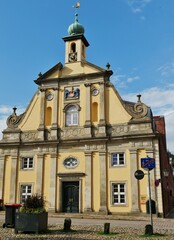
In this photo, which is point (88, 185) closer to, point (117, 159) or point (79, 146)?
point (117, 159)

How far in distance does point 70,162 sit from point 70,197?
290 cm

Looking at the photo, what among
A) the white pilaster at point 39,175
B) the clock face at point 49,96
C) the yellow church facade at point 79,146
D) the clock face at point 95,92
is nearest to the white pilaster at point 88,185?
the yellow church facade at point 79,146

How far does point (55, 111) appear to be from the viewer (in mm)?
26938

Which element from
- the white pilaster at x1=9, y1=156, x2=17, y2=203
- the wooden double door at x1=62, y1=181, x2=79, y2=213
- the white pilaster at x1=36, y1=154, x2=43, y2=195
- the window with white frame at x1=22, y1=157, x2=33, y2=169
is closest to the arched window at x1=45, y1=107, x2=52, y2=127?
the white pilaster at x1=36, y1=154, x2=43, y2=195

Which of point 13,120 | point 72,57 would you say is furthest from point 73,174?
point 72,57

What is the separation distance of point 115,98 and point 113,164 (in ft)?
19.2

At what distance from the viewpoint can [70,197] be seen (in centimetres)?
2483

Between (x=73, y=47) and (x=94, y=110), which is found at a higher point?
(x=73, y=47)

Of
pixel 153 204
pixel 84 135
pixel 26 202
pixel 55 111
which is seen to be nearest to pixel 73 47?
pixel 55 111

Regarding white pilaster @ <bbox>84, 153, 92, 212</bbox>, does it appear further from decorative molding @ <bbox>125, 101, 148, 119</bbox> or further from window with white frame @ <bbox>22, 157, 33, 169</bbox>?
window with white frame @ <bbox>22, 157, 33, 169</bbox>

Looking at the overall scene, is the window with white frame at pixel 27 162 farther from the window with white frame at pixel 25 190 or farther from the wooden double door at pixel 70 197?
the wooden double door at pixel 70 197

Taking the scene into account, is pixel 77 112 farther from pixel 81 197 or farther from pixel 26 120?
pixel 81 197

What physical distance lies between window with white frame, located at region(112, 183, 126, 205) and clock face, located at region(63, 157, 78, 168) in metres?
3.75

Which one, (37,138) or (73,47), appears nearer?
(37,138)
